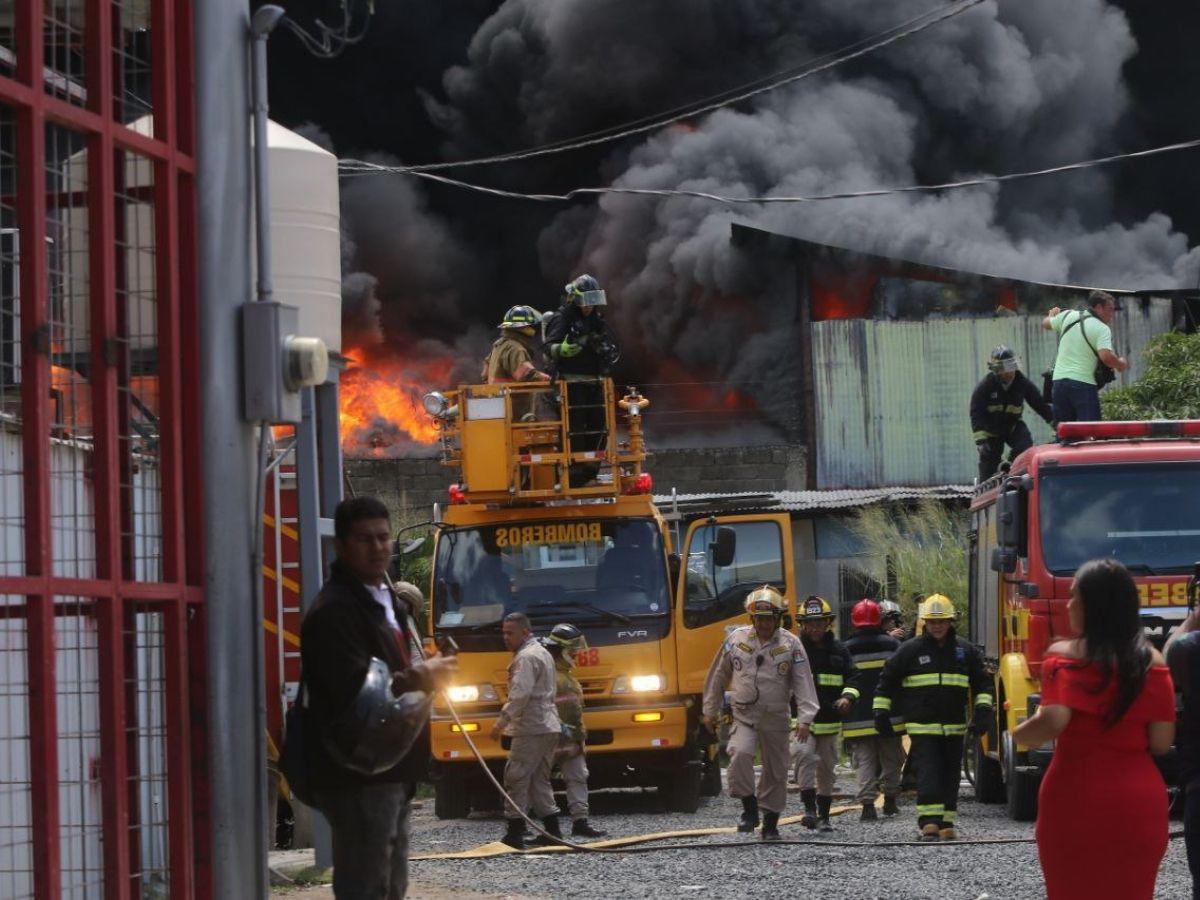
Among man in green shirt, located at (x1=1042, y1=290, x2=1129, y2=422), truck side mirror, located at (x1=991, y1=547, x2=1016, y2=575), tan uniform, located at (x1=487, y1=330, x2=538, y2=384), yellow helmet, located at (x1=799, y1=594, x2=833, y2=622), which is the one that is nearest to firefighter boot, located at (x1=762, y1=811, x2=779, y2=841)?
yellow helmet, located at (x1=799, y1=594, x2=833, y2=622)

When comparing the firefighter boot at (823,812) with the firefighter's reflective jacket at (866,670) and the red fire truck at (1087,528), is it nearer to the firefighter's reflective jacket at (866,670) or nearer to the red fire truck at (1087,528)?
the firefighter's reflective jacket at (866,670)

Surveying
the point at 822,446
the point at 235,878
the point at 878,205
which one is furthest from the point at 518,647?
the point at 878,205

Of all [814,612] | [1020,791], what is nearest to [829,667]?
[814,612]

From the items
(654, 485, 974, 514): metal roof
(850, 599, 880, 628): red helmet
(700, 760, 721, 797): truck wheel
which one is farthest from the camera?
(654, 485, 974, 514): metal roof

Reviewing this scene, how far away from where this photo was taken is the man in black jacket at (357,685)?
232 inches

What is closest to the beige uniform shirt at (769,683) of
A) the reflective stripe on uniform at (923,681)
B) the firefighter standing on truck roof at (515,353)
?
the reflective stripe on uniform at (923,681)

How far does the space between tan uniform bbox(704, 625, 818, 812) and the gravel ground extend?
0.50m

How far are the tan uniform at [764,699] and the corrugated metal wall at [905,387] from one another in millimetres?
21019

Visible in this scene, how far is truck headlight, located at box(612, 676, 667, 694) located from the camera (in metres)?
15.7

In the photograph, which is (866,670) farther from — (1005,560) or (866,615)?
(1005,560)

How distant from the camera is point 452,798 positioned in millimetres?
16469

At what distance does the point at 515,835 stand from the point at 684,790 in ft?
10.3

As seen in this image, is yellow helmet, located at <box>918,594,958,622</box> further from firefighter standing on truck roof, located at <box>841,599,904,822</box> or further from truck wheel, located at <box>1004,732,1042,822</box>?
firefighter standing on truck roof, located at <box>841,599,904,822</box>

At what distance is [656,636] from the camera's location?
15.8 m
